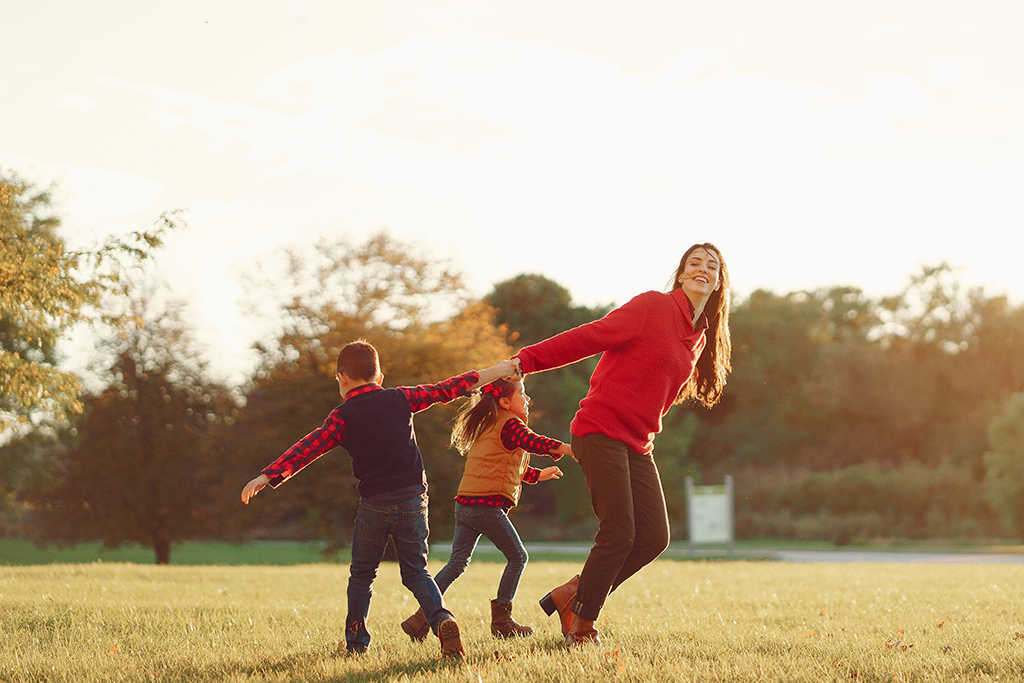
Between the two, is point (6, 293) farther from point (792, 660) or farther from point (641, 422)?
point (792, 660)

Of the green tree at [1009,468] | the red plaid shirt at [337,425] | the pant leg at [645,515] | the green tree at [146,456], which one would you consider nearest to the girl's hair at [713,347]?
the pant leg at [645,515]

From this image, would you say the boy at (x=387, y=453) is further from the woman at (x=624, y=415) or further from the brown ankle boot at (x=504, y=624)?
the brown ankle boot at (x=504, y=624)

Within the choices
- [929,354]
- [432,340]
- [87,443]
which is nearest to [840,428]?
[929,354]

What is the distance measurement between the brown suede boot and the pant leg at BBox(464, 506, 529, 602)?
50cm

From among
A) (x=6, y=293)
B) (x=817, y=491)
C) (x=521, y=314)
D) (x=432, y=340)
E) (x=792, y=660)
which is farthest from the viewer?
(x=521, y=314)

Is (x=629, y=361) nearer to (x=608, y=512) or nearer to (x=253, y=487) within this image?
(x=608, y=512)

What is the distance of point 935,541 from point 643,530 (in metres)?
27.7

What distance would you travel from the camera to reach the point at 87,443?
25.5 meters

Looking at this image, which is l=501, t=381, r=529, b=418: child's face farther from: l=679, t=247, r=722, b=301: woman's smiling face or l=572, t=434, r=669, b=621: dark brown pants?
l=679, t=247, r=722, b=301: woman's smiling face

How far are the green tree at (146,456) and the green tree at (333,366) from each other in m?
1.25

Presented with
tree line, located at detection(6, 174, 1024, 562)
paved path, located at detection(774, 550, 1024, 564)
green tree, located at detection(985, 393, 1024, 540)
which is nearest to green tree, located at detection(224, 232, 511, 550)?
tree line, located at detection(6, 174, 1024, 562)

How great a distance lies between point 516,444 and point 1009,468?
27.1 metres

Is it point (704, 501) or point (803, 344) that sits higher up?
point (803, 344)

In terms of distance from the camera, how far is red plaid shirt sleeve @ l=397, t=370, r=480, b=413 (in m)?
4.84
